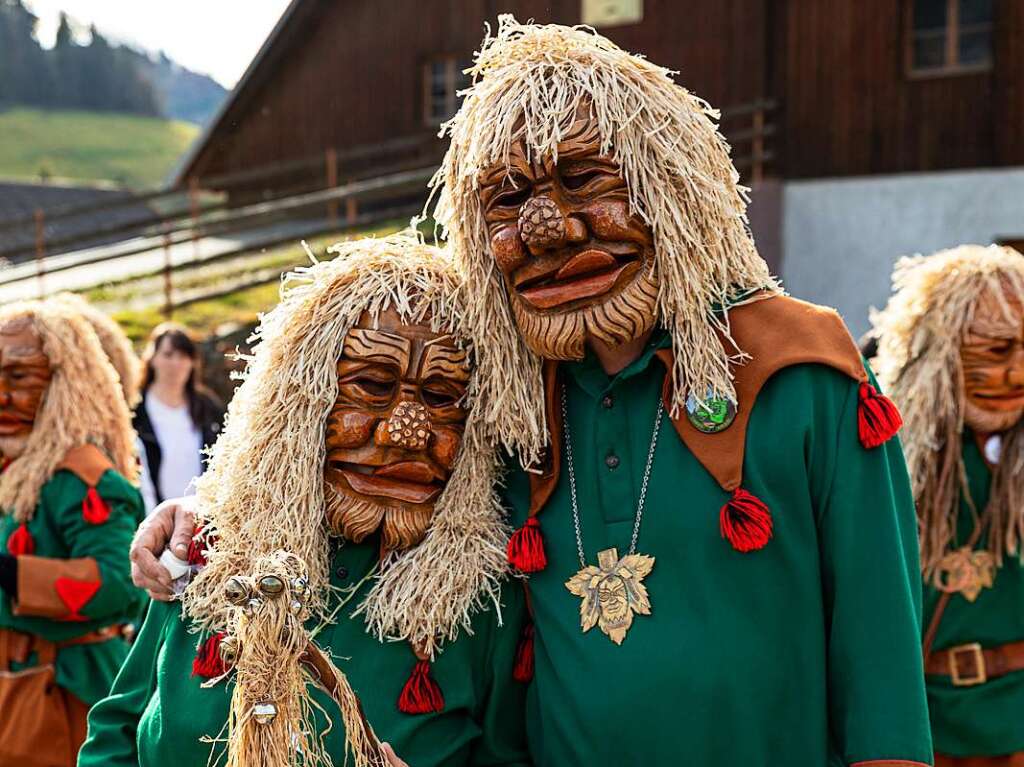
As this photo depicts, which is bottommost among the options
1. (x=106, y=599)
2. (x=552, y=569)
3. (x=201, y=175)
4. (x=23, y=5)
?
(x=106, y=599)

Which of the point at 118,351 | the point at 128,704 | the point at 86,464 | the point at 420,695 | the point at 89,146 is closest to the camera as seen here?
the point at 420,695

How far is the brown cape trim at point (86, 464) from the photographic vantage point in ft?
12.6

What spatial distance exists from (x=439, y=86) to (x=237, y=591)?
1230cm

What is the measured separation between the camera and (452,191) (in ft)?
8.10

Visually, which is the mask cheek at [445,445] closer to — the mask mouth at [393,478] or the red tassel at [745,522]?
the mask mouth at [393,478]

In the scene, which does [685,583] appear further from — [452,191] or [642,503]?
[452,191]

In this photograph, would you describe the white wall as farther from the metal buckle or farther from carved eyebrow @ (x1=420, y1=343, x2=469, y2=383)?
carved eyebrow @ (x1=420, y1=343, x2=469, y2=383)

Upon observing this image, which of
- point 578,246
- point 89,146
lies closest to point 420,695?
point 578,246

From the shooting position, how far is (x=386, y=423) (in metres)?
2.38

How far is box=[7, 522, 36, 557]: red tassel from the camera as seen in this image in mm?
3785

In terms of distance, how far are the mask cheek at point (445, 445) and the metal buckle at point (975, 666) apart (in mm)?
1820

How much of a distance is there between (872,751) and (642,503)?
1.90 feet

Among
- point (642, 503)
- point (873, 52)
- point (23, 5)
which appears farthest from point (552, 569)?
point (23, 5)

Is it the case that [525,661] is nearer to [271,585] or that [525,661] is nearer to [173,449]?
[271,585]
